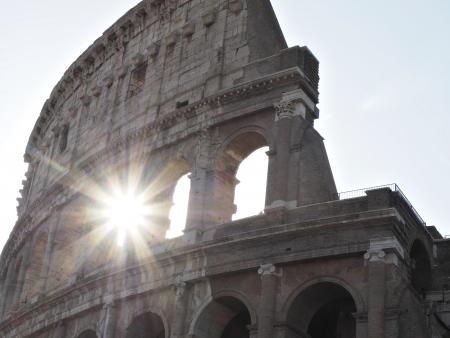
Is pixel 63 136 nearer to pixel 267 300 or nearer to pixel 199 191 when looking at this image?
pixel 199 191

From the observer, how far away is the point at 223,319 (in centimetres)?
1998

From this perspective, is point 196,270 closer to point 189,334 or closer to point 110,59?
point 189,334

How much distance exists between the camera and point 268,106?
21547 mm

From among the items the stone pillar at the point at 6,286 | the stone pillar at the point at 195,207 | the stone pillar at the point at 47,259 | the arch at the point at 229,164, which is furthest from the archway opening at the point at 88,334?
the stone pillar at the point at 6,286

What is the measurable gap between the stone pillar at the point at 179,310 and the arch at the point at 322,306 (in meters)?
2.88

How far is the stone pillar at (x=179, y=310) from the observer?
19.6 meters

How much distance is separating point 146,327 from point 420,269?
733 centimetres

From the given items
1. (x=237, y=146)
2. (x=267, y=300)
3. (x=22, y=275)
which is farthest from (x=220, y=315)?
(x=22, y=275)

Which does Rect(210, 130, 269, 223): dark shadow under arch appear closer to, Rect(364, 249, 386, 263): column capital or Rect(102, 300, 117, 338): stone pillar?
Rect(102, 300, 117, 338): stone pillar

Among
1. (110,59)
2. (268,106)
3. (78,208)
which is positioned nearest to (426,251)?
(268,106)

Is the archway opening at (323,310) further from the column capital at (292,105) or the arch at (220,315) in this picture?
the column capital at (292,105)

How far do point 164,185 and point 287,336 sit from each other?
725cm

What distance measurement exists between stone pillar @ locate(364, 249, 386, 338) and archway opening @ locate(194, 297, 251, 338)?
11.9 feet

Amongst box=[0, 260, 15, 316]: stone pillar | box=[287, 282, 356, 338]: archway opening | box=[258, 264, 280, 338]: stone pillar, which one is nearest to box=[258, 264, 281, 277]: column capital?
box=[258, 264, 280, 338]: stone pillar
